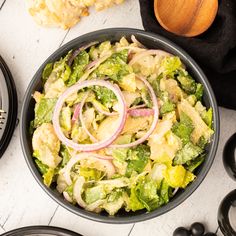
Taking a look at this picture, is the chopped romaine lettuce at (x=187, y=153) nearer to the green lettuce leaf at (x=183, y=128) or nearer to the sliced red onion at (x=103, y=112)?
the green lettuce leaf at (x=183, y=128)

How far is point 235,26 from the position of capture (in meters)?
1.37

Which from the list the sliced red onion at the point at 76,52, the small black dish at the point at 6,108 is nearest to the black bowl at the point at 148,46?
the sliced red onion at the point at 76,52

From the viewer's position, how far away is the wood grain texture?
1404 mm

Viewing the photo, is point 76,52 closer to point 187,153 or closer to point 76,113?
point 76,113

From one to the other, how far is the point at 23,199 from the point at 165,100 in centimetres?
51

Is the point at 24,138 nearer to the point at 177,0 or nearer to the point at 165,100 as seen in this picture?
the point at 165,100

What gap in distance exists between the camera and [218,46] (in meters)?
1.38

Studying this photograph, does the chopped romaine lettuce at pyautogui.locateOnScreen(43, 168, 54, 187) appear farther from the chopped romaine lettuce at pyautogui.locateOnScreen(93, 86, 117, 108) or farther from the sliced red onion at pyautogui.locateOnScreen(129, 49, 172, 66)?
the sliced red onion at pyautogui.locateOnScreen(129, 49, 172, 66)

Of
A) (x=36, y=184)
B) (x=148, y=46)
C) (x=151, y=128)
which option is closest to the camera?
(x=151, y=128)

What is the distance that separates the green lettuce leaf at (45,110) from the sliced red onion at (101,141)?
34 millimetres

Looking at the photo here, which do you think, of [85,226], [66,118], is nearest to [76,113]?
[66,118]

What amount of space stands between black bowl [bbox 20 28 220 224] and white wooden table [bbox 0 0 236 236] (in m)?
0.14

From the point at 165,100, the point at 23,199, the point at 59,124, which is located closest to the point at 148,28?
the point at 165,100

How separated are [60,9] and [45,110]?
291 millimetres
